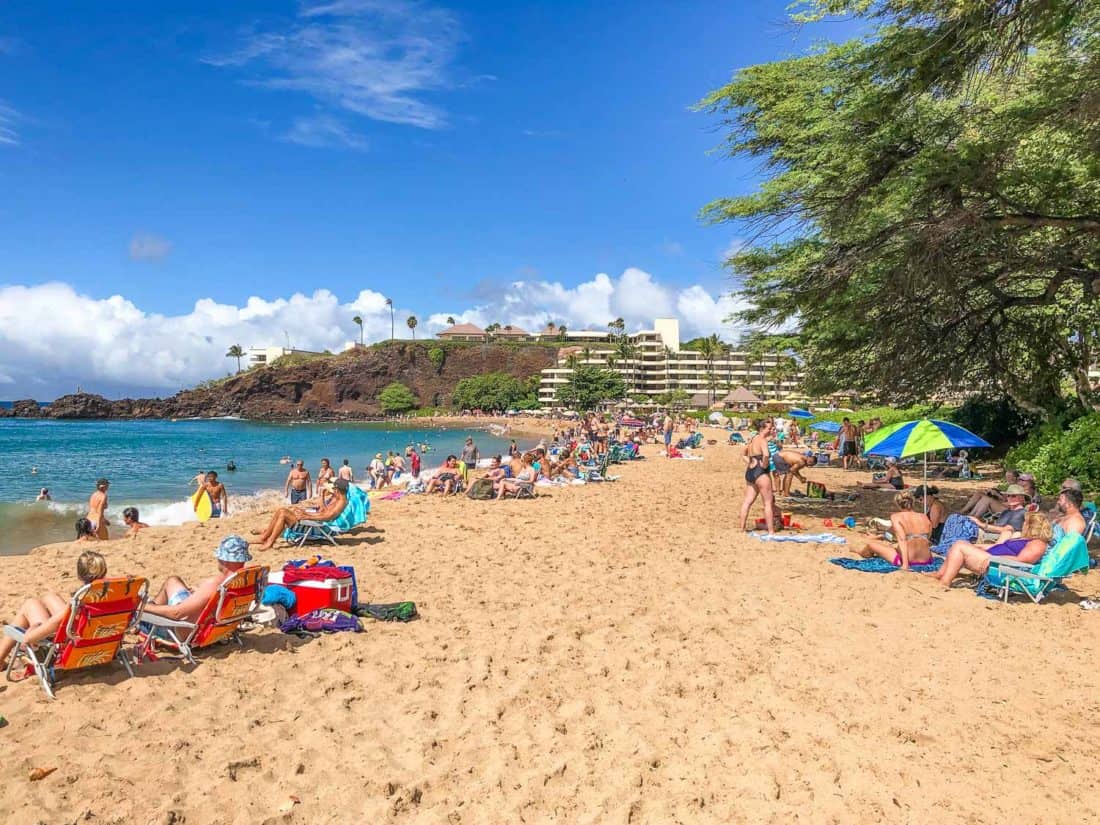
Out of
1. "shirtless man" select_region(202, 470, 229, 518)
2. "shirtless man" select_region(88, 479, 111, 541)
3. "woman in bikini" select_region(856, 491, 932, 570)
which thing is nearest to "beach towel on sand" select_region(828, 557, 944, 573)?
"woman in bikini" select_region(856, 491, 932, 570)

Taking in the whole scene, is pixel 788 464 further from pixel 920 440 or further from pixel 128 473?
pixel 128 473

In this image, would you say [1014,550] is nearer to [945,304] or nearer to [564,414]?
[945,304]

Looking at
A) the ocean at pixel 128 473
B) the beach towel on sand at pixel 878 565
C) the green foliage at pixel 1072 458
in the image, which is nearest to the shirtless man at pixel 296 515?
the beach towel on sand at pixel 878 565

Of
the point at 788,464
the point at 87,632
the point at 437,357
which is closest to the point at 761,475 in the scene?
the point at 788,464

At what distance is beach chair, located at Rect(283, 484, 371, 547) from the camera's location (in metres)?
9.00

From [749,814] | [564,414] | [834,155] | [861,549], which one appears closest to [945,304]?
[834,155]

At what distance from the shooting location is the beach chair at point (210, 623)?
189 inches

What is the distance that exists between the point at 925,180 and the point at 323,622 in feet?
26.7

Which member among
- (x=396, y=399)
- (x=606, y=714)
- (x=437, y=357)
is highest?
(x=437, y=357)

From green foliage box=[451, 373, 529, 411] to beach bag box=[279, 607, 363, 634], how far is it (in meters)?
103

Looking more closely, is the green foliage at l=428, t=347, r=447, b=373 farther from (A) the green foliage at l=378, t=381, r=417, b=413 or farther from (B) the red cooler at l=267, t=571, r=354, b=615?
(B) the red cooler at l=267, t=571, r=354, b=615

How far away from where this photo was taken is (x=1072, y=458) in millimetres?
11172

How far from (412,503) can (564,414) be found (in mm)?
80570

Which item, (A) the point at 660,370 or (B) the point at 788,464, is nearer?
(B) the point at 788,464
